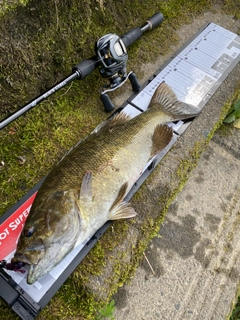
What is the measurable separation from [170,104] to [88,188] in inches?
52.9

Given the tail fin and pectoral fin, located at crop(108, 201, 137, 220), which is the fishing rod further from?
pectoral fin, located at crop(108, 201, 137, 220)

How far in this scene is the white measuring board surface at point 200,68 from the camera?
11.8 ft

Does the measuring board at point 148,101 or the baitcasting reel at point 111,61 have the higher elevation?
the baitcasting reel at point 111,61

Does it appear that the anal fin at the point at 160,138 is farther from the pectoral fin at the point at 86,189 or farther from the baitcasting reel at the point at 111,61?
the pectoral fin at the point at 86,189

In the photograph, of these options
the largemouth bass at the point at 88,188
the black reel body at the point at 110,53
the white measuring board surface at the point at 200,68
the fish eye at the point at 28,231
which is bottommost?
the white measuring board surface at the point at 200,68

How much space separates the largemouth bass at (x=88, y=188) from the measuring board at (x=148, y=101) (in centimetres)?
25

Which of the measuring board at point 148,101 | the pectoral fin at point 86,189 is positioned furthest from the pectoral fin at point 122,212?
the pectoral fin at point 86,189

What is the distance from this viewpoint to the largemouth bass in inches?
85.3

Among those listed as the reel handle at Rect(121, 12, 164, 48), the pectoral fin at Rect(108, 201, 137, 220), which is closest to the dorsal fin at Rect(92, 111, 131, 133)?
the pectoral fin at Rect(108, 201, 137, 220)

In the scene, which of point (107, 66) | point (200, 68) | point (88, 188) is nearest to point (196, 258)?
point (88, 188)

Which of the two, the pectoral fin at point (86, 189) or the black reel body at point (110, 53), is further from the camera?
the black reel body at point (110, 53)

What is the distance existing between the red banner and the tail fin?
152 cm

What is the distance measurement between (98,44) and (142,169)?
1.20 metres

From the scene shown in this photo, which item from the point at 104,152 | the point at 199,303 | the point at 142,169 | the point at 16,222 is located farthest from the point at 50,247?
the point at 199,303
